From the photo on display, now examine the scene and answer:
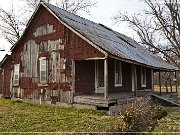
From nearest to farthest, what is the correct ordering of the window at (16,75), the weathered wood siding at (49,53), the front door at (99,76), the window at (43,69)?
the weathered wood siding at (49,53)
the front door at (99,76)
the window at (43,69)
the window at (16,75)

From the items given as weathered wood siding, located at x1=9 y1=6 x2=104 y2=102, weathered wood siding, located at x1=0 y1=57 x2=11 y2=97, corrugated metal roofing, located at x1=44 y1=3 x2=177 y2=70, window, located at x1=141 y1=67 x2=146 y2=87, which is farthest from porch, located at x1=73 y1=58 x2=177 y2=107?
weathered wood siding, located at x1=0 y1=57 x2=11 y2=97

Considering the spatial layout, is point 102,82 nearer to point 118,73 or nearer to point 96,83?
point 96,83

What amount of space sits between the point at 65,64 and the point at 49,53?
176 centimetres

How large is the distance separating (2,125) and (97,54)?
24.0ft

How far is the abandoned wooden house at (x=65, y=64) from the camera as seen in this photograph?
1758cm

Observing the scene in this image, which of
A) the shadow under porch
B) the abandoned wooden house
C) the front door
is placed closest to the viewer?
the shadow under porch

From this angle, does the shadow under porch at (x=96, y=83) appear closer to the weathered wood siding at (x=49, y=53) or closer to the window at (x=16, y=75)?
the weathered wood siding at (x=49, y=53)

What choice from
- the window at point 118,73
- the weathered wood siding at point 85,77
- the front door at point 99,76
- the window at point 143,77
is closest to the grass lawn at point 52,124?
the weathered wood siding at point 85,77

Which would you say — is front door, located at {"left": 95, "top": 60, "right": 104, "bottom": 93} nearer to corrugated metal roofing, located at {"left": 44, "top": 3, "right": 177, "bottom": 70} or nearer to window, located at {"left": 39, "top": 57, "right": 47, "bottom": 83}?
corrugated metal roofing, located at {"left": 44, "top": 3, "right": 177, "bottom": 70}

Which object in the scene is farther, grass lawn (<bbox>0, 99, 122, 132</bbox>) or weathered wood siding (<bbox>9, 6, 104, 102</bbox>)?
weathered wood siding (<bbox>9, 6, 104, 102</bbox>)

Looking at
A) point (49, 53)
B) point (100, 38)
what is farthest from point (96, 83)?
point (49, 53)

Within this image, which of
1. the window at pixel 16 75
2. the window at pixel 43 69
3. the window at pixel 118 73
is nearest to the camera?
the window at pixel 43 69

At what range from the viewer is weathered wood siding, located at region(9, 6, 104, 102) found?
18.4m

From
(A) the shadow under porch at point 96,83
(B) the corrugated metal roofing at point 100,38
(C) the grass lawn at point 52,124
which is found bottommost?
(C) the grass lawn at point 52,124
